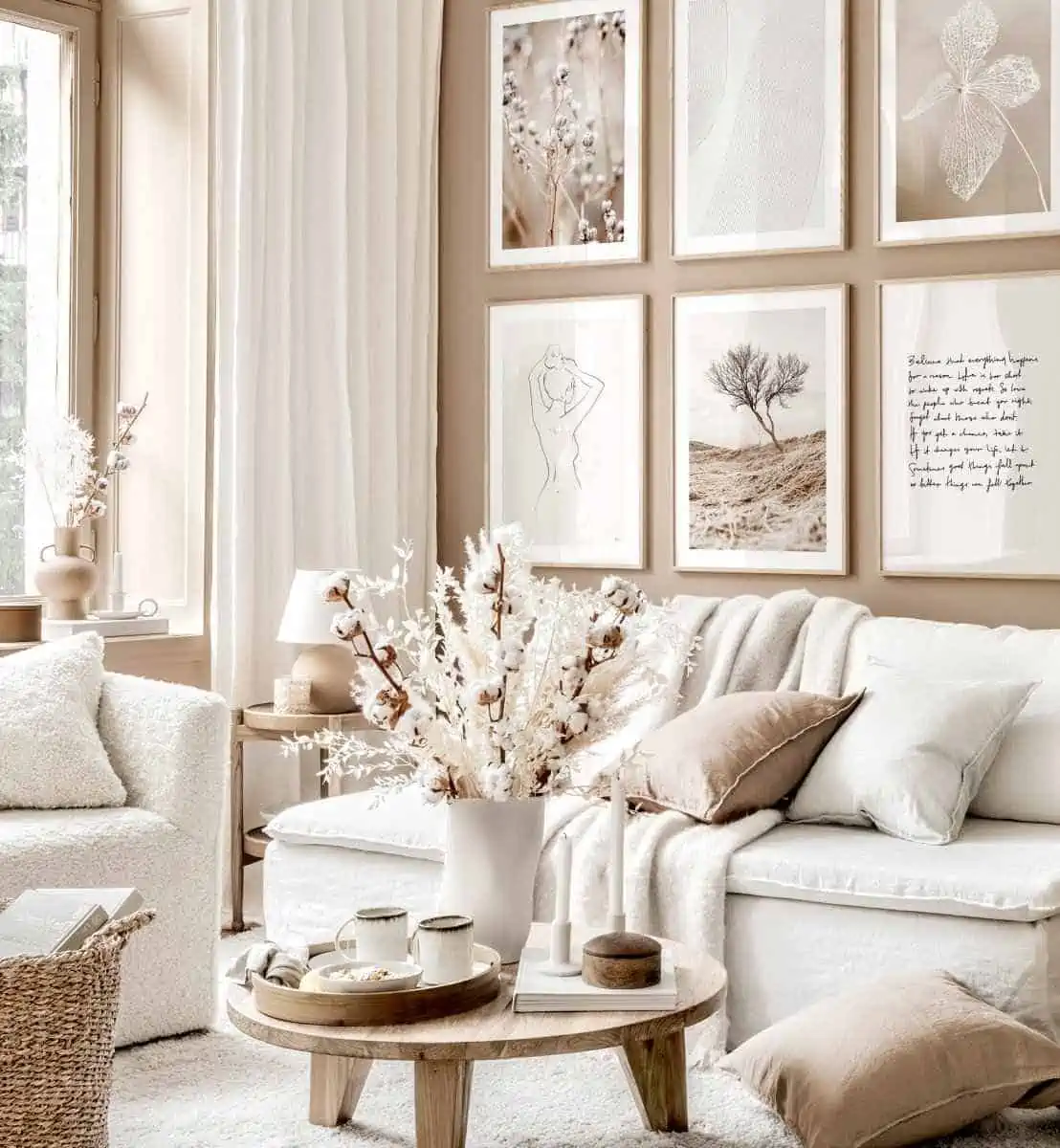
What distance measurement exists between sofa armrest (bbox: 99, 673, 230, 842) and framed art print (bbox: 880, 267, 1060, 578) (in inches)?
72.1

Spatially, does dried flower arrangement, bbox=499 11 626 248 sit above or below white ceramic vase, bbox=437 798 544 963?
above

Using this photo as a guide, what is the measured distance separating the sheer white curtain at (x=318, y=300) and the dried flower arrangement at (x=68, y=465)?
31 cm

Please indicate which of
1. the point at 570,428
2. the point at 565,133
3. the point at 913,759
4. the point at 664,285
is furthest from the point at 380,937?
the point at 565,133

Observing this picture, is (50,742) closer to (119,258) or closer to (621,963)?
(621,963)

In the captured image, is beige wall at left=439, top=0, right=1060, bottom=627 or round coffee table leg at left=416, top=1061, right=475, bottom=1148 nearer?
round coffee table leg at left=416, top=1061, right=475, bottom=1148

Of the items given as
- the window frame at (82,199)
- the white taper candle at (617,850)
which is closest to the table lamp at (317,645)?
the window frame at (82,199)

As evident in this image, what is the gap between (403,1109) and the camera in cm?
284

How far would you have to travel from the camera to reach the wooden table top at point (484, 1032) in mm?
2205

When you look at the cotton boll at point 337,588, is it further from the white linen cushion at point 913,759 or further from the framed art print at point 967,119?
the framed art print at point 967,119

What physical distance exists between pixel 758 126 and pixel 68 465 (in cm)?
208

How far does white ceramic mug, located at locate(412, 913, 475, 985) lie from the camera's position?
2.36 m

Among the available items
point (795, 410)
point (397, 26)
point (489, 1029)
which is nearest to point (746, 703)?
point (795, 410)

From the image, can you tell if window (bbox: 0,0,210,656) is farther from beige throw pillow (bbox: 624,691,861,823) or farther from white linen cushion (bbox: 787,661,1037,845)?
white linen cushion (bbox: 787,661,1037,845)

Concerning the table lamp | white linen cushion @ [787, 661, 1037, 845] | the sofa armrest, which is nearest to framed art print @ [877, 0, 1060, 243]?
white linen cushion @ [787, 661, 1037, 845]
